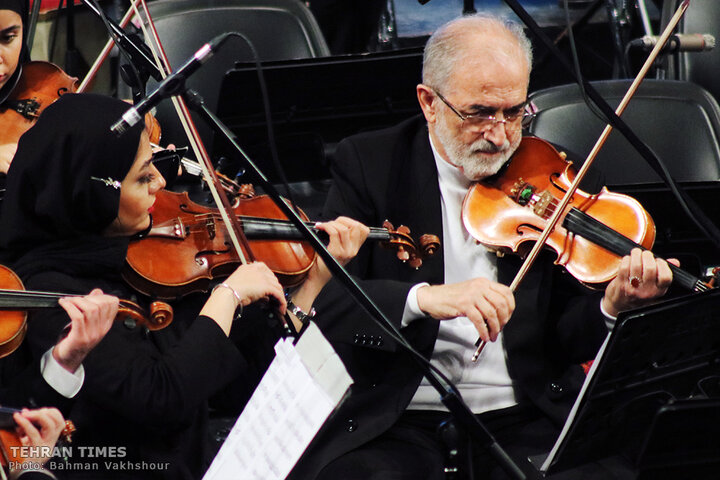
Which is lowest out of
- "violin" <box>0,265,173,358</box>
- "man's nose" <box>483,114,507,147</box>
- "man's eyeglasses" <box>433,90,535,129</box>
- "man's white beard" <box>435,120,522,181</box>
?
"violin" <box>0,265,173,358</box>

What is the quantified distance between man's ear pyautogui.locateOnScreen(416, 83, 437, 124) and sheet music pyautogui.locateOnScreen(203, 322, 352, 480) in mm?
1036

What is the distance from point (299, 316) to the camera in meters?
2.04

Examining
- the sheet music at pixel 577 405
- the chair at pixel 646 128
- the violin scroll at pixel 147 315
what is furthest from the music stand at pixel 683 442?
the chair at pixel 646 128

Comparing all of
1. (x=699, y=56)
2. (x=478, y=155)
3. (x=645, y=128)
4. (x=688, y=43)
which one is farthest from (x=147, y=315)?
(x=699, y=56)

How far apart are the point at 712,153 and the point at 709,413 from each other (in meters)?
1.67

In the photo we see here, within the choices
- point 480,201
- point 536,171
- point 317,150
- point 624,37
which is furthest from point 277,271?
point 624,37

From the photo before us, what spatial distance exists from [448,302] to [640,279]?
1.56 ft

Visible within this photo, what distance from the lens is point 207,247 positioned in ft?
8.28

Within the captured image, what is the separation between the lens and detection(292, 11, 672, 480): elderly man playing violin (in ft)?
8.00

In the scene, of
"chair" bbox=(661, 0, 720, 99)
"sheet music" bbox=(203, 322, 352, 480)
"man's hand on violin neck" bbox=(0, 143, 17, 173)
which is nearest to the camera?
"sheet music" bbox=(203, 322, 352, 480)

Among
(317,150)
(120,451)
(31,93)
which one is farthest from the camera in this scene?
(317,150)

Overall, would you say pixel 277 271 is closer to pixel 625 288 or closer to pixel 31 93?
pixel 625 288

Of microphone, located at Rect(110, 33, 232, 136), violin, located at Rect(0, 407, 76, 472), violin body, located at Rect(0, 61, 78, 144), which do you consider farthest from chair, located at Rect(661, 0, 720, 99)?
violin, located at Rect(0, 407, 76, 472)

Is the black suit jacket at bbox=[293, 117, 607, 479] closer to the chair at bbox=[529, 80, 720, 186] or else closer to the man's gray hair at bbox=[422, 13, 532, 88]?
the man's gray hair at bbox=[422, 13, 532, 88]
